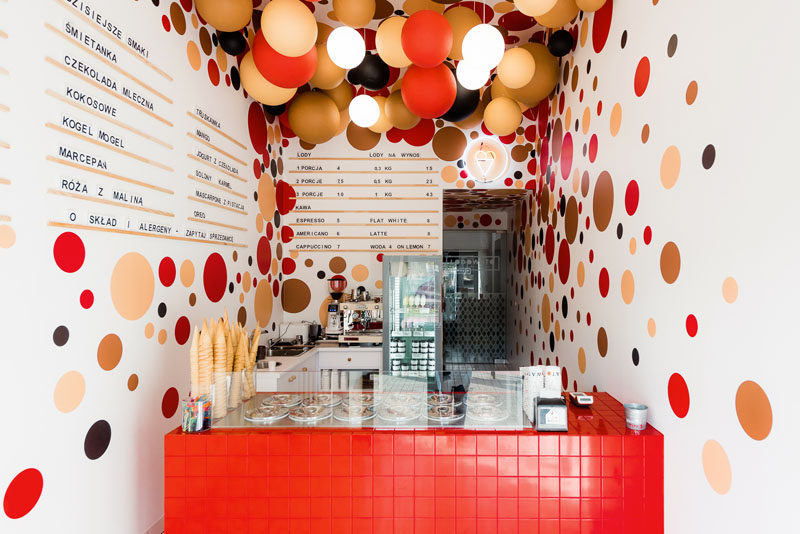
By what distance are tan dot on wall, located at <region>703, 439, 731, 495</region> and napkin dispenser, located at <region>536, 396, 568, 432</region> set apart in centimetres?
50

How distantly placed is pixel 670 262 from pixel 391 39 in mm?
2153

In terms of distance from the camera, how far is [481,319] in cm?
755

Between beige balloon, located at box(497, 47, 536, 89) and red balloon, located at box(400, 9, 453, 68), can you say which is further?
beige balloon, located at box(497, 47, 536, 89)

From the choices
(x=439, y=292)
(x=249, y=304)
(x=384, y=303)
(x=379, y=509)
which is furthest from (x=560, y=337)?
(x=249, y=304)

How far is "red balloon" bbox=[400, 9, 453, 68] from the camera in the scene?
2.62 meters

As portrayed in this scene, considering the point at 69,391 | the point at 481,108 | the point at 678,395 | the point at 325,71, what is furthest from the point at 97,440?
the point at 481,108

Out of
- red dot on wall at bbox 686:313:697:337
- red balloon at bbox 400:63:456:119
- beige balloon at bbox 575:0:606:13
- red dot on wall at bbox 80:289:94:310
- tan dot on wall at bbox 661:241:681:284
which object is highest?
beige balloon at bbox 575:0:606:13

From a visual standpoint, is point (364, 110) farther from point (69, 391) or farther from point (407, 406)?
point (69, 391)

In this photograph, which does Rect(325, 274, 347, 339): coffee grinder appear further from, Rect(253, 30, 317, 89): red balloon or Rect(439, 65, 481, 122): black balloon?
Rect(253, 30, 317, 89): red balloon

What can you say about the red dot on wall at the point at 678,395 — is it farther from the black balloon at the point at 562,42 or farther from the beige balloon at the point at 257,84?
the beige balloon at the point at 257,84

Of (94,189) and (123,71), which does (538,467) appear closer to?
(94,189)

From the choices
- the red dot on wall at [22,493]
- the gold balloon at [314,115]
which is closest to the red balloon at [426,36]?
the gold balloon at [314,115]

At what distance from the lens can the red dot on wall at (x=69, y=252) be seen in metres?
1.83

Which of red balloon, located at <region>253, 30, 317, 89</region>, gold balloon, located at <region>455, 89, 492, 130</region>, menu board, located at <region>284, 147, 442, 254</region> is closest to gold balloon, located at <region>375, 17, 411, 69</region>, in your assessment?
red balloon, located at <region>253, 30, 317, 89</region>
